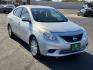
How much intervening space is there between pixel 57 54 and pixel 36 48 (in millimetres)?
790

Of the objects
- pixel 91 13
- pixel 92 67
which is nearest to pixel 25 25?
pixel 92 67

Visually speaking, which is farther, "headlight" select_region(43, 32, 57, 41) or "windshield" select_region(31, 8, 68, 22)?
"windshield" select_region(31, 8, 68, 22)

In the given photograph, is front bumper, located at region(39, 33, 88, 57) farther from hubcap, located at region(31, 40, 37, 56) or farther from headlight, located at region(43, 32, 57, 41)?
hubcap, located at region(31, 40, 37, 56)

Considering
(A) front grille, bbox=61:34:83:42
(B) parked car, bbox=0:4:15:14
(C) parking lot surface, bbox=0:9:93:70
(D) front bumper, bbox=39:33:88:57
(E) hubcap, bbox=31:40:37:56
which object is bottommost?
(B) parked car, bbox=0:4:15:14

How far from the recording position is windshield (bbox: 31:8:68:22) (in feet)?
27.0

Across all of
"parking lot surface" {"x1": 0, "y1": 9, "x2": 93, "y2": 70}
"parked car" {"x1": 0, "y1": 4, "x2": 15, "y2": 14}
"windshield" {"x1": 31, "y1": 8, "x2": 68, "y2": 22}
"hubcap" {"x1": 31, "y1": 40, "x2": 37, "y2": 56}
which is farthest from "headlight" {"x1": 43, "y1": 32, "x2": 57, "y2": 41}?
"parked car" {"x1": 0, "y1": 4, "x2": 15, "y2": 14}

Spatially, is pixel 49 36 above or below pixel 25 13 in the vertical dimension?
below

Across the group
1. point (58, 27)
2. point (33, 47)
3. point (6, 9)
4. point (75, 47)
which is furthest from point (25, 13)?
point (6, 9)

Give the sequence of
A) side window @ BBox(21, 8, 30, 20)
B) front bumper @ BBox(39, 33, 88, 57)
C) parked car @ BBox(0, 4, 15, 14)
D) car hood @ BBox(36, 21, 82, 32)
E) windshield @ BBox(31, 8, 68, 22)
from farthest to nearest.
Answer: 1. parked car @ BBox(0, 4, 15, 14)
2. side window @ BBox(21, 8, 30, 20)
3. windshield @ BBox(31, 8, 68, 22)
4. car hood @ BBox(36, 21, 82, 32)
5. front bumper @ BBox(39, 33, 88, 57)

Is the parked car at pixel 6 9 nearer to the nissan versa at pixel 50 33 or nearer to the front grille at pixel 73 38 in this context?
the nissan versa at pixel 50 33

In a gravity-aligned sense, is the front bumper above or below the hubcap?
above

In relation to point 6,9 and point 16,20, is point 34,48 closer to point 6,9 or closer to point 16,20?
point 16,20

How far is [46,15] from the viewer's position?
8.52m

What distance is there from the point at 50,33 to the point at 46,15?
5.42 feet
